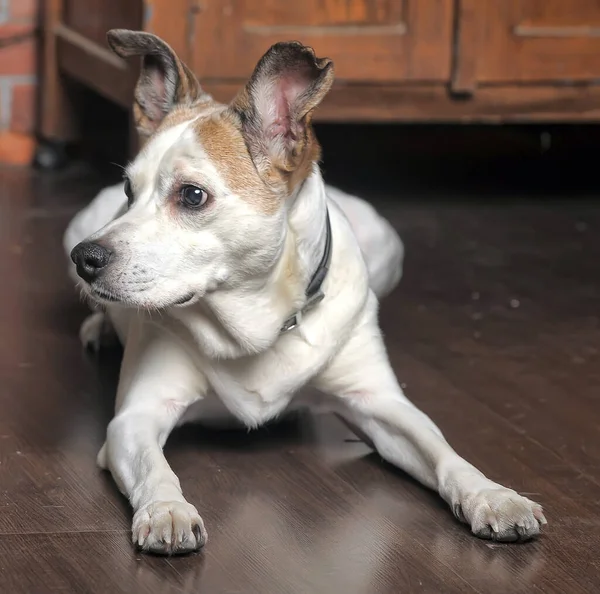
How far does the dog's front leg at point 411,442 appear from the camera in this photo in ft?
5.74

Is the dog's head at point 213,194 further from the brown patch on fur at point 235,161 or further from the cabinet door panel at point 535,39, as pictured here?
the cabinet door panel at point 535,39

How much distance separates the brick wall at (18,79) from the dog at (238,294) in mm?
2435

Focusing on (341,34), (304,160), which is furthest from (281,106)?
(341,34)

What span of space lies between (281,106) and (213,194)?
0.17 m

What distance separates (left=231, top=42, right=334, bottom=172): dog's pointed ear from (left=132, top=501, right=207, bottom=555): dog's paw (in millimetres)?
515

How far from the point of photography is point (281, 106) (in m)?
1.84

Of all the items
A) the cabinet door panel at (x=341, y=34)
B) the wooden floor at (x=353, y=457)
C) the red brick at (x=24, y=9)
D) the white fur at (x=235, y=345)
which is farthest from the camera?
the red brick at (x=24, y=9)

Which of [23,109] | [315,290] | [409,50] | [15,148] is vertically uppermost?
[409,50]

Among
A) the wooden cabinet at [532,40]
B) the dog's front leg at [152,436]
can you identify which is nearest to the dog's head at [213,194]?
the dog's front leg at [152,436]

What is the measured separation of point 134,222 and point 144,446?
33 cm

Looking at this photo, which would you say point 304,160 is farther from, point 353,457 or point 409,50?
point 409,50

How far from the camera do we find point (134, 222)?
1781 millimetres

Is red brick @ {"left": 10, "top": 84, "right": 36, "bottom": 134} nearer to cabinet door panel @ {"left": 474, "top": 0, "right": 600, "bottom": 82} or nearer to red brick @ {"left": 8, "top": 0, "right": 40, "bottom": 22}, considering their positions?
red brick @ {"left": 8, "top": 0, "right": 40, "bottom": 22}

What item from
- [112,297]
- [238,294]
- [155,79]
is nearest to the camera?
[112,297]
